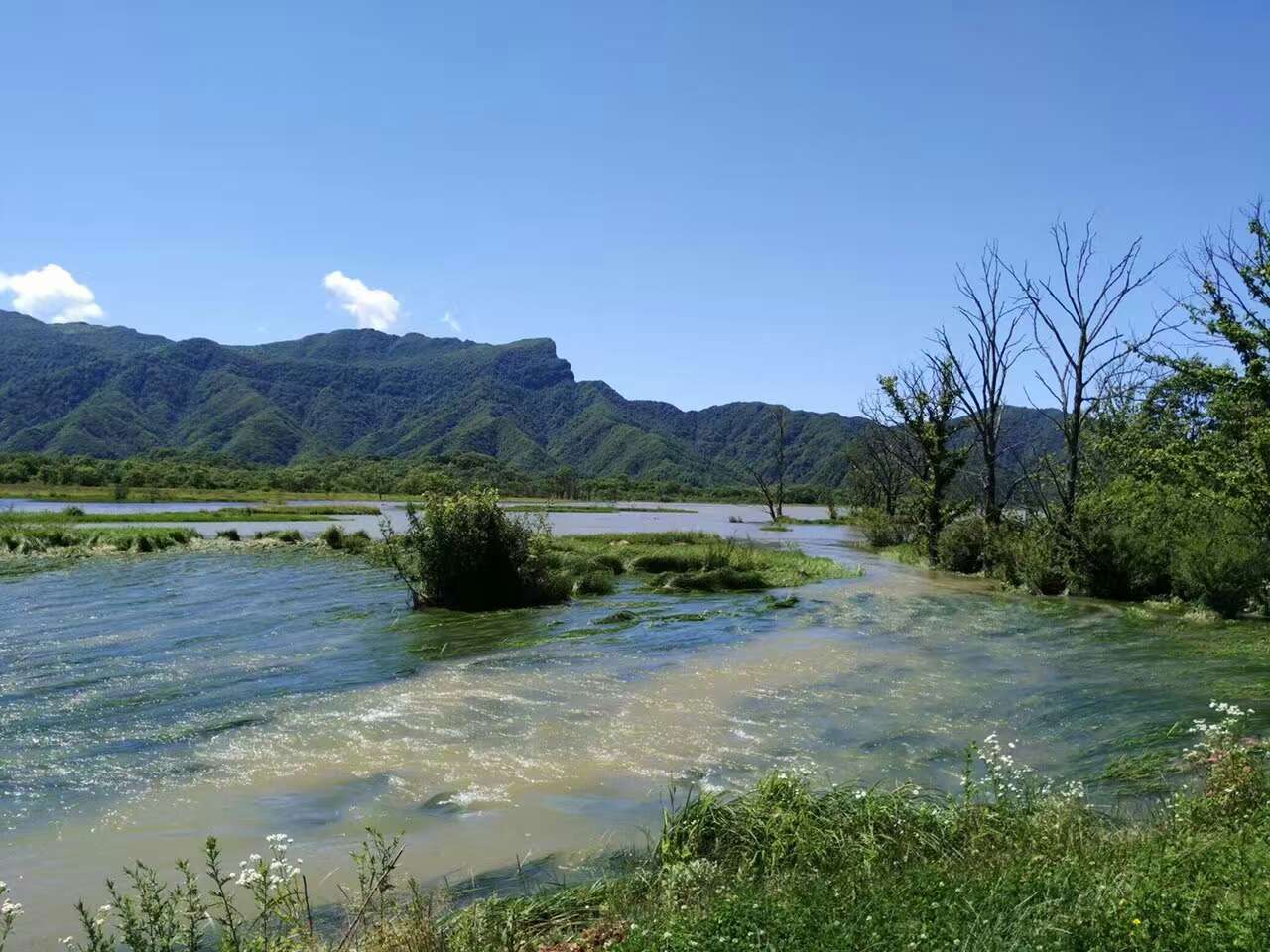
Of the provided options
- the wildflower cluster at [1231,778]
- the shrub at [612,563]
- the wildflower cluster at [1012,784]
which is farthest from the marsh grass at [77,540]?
the wildflower cluster at [1231,778]

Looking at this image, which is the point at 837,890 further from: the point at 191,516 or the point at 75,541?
the point at 191,516

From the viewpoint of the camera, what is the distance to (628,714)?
1215 centimetres

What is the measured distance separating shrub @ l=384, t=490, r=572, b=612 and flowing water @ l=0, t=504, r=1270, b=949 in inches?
53.5

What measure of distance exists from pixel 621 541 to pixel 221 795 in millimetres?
30940

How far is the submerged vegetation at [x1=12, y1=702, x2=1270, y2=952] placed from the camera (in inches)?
178

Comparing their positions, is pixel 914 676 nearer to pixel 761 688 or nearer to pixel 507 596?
pixel 761 688

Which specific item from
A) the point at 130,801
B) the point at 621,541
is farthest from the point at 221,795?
the point at 621,541

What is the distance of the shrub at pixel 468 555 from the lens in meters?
22.2

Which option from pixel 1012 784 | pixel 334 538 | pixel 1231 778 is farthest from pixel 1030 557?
pixel 334 538

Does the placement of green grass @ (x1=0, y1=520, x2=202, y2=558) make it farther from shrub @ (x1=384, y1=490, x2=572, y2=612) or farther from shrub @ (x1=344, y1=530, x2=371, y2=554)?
shrub @ (x1=384, y1=490, x2=572, y2=612)

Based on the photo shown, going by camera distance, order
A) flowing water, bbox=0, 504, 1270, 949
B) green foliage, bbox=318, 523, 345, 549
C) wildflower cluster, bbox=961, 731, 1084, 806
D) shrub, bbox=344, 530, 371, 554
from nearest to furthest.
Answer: wildflower cluster, bbox=961, 731, 1084, 806 → flowing water, bbox=0, 504, 1270, 949 → shrub, bbox=344, 530, 371, 554 → green foliage, bbox=318, 523, 345, 549

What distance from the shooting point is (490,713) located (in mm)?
12266

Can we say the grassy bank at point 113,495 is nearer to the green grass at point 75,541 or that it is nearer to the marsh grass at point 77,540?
the green grass at point 75,541

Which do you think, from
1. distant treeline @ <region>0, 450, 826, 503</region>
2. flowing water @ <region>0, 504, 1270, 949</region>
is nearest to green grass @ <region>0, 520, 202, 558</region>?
flowing water @ <region>0, 504, 1270, 949</region>
